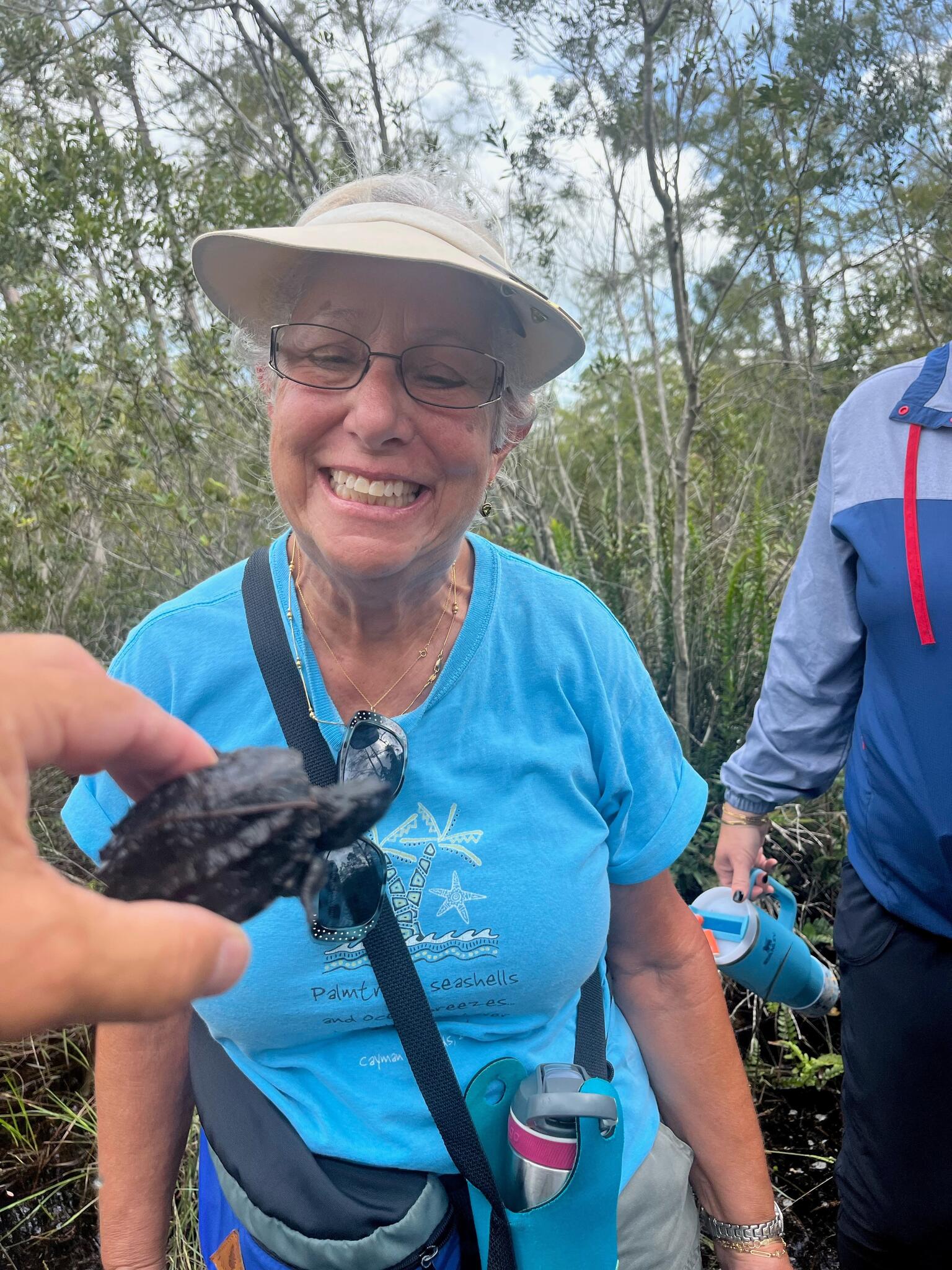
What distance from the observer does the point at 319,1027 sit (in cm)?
141

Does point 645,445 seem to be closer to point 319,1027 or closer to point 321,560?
point 321,560

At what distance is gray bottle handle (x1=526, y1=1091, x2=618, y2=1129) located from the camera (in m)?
1.27

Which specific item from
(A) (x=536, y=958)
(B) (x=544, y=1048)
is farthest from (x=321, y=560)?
(B) (x=544, y=1048)

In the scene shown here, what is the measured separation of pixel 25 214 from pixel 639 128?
326 centimetres

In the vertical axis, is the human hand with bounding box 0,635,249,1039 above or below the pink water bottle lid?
above

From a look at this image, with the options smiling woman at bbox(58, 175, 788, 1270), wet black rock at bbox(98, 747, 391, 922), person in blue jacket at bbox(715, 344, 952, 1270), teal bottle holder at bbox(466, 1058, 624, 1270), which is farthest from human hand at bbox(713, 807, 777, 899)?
wet black rock at bbox(98, 747, 391, 922)

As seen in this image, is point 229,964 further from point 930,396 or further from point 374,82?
point 374,82

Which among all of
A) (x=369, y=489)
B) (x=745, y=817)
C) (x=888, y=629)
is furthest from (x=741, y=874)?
(x=369, y=489)

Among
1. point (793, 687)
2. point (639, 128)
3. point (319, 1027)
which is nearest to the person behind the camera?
point (319, 1027)

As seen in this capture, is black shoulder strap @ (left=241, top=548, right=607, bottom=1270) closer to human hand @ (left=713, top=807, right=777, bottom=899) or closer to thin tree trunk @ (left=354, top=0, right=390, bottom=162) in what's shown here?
human hand @ (left=713, top=807, right=777, bottom=899)

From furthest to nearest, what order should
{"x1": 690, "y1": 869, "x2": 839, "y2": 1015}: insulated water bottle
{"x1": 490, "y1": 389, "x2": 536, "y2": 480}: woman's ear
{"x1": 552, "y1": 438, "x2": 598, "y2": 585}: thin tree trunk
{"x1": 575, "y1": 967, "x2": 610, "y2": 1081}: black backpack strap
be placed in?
{"x1": 552, "y1": 438, "x2": 598, "y2": 585}: thin tree trunk → {"x1": 690, "y1": 869, "x2": 839, "y2": 1015}: insulated water bottle → {"x1": 490, "y1": 389, "x2": 536, "y2": 480}: woman's ear → {"x1": 575, "y1": 967, "x2": 610, "y2": 1081}: black backpack strap

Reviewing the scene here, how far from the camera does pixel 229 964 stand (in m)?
0.60

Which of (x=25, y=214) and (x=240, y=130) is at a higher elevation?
(x=240, y=130)

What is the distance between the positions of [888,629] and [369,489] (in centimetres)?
126
